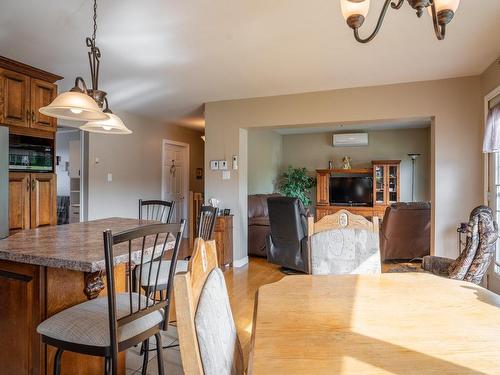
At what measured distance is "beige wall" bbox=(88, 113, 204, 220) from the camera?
475 cm

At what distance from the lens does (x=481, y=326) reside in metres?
1.04

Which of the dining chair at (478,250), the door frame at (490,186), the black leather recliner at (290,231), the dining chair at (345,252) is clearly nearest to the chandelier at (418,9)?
the dining chair at (345,252)

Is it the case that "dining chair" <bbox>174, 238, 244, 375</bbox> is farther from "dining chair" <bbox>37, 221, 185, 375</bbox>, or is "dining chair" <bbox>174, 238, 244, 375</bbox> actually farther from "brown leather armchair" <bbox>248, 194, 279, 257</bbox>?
"brown leather armchair" <bbox>248, 194, 279, 257</bbox>

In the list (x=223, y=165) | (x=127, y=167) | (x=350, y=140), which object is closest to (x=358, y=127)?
(x=350, y=140)

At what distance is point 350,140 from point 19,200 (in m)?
6.41

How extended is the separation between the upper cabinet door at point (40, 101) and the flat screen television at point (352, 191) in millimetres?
5772

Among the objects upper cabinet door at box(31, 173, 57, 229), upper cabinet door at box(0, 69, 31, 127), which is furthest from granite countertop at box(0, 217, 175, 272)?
upper cabinet door at box(0, 69, 31, 127)

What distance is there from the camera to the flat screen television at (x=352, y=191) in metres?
7.30

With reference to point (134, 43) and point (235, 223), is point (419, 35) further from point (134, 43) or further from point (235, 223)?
point (235, 223)

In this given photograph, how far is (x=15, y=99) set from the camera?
3.02 metres

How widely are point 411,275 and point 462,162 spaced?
103 inches

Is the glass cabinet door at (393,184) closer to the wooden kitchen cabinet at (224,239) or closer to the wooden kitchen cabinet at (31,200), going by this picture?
the wooden kitchen cabinet at (224,239)

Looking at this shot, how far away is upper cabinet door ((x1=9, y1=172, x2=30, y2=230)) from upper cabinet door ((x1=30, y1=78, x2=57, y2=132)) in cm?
53

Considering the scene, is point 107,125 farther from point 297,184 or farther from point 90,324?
point 297,184
